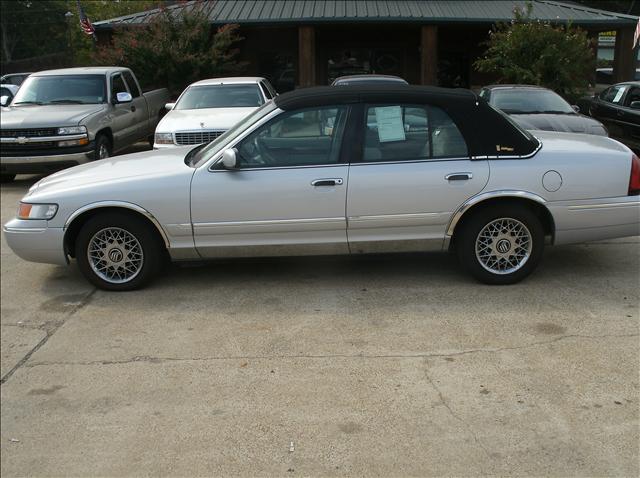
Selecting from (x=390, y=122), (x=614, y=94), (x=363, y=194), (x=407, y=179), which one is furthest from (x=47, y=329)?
(x=614, y=94)

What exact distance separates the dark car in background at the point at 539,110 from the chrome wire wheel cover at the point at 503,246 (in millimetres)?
4723

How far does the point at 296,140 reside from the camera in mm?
5547

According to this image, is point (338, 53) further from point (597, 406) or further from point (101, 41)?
point (597, 406)

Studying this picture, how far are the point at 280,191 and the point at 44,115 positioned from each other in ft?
22.6

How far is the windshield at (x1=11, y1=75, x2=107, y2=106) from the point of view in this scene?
456 inches

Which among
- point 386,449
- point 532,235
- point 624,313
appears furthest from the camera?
point 532,235

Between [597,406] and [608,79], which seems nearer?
[597,406]

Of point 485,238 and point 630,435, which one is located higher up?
point 485,238

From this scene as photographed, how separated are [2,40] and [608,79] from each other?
50398 millimetres

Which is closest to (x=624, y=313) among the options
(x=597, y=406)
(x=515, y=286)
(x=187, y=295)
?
(x=515, y=286)

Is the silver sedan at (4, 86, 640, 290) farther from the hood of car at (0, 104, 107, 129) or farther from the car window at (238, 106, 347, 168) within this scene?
the hood of car at (0, 104, 107, 129)

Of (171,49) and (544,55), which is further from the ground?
(171,49)

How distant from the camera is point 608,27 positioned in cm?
1786

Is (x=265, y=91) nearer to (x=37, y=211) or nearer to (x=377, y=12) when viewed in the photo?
(x=37, y=211)
